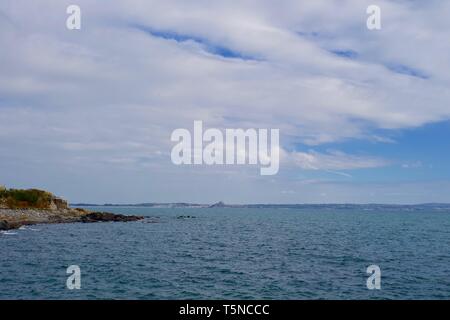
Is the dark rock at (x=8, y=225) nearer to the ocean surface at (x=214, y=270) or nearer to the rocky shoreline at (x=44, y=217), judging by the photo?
the rocky shoreline at (x=44, y=217)

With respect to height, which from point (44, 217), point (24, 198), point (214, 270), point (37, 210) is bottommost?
point (214, 270)

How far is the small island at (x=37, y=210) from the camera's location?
10734 centimetres

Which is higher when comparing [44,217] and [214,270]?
[44,217]

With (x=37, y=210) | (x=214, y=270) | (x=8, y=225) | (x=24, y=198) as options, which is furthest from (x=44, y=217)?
(x=214, y=270)

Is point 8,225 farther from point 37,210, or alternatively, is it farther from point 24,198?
point 24,198

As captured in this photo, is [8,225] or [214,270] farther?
[8,225]

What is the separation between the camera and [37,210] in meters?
118

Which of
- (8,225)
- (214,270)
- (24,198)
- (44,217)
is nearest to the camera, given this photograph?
(214,270)

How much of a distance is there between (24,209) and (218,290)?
99.4 meters

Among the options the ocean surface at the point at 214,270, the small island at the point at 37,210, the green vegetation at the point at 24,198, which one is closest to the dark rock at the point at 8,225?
the small island at the point at 37,210

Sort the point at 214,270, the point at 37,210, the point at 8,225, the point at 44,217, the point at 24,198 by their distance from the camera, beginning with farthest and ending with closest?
the point at 24,198
the point at 37,210
the point at 44,217
the point at 8,225
the point at 214,270

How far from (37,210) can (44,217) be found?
21.5 feet

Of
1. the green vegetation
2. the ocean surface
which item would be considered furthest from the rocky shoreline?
the ocean surface
